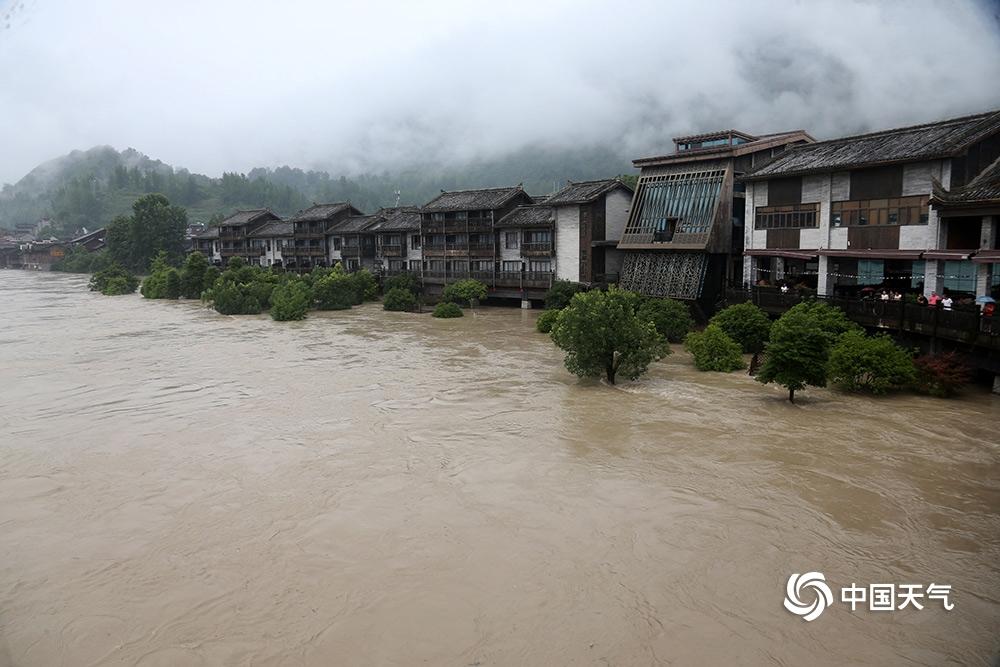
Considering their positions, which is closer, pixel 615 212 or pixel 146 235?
pixel 615 212

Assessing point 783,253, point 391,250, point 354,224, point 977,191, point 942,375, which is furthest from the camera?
point 354,224

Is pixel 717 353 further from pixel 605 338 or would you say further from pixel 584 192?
pixel 584 192

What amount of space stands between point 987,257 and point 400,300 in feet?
112

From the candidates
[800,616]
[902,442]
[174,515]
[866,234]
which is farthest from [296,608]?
[866,234]

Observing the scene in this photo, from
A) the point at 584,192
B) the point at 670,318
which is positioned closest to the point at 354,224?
the point at 584,192

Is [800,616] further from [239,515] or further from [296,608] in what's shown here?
[239,515]

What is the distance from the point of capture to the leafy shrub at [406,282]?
159 ft

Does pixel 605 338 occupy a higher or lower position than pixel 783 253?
lower

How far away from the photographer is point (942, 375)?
1844 centimetres

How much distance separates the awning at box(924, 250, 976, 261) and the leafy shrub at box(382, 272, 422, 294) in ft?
108

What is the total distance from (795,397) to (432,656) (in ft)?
50.2

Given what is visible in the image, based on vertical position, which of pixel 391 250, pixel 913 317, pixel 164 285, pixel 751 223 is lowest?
pixel 913 317

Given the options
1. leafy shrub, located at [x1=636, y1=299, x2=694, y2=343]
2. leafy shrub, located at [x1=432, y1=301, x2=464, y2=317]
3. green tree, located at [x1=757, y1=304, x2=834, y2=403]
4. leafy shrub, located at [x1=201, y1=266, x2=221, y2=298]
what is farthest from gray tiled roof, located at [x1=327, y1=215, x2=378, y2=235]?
green tree, located at [x1=757, y1=304, x2=834, y2=403]

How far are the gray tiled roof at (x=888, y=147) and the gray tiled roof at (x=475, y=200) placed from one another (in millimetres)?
19265
